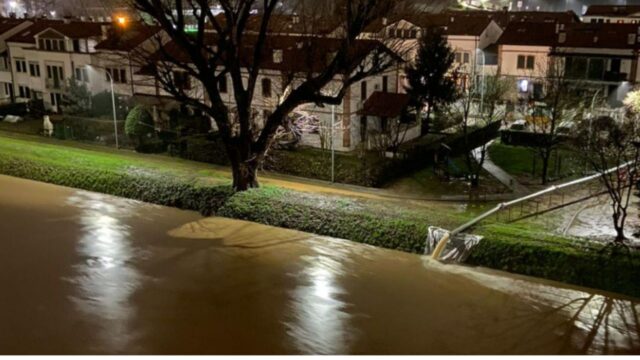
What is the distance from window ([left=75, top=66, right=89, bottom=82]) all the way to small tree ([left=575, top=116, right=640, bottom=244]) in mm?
26638

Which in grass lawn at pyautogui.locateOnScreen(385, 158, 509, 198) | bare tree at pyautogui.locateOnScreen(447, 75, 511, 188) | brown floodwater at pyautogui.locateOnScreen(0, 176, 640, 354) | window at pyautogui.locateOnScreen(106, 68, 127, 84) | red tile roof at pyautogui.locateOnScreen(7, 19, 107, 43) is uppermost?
red tile roof at pyautogui.locateOnScreen(7, 19, 107, 43)

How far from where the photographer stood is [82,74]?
37.3m

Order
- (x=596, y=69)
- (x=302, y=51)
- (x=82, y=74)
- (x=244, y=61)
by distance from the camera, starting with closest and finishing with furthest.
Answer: (x=244, y=61)
(x=302, y=51)
(x=596, y=69)
(x=82, y=74)

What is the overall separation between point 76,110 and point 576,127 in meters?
25.5

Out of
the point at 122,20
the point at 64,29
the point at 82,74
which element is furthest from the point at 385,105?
the point at 64,29

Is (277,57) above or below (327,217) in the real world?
above

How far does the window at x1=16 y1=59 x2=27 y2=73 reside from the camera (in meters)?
40.2

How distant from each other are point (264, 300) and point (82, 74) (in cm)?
2793

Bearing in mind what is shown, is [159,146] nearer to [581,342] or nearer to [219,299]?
Result: [219,299]

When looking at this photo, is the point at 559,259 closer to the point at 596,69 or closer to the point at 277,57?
the point at 277,57

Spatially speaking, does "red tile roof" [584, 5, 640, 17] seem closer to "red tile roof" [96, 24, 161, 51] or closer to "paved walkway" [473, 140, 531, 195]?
Result: "paved walkway" [473, 140, 531, 195]

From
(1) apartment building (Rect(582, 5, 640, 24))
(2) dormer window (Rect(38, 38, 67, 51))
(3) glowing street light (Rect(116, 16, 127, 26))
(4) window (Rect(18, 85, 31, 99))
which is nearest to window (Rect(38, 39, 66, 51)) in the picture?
(2) dormer window (Rect(38, 38, 67, 51))

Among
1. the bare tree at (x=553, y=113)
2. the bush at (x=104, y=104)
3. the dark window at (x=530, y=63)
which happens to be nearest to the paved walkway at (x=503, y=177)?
the bare tree at (x=553, y=113)

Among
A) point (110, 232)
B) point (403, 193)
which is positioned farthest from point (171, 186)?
point (403, 193)
